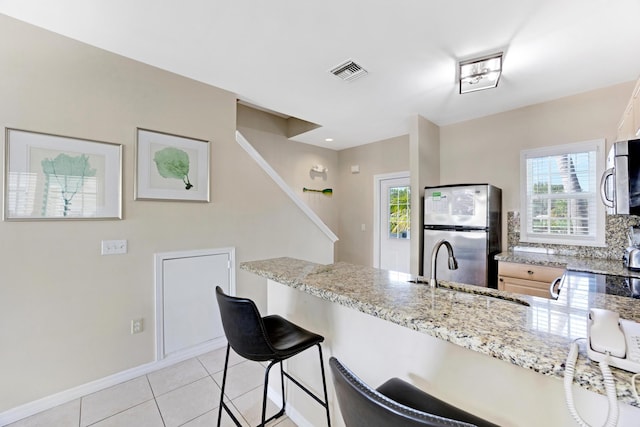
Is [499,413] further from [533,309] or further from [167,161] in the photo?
[167,161]

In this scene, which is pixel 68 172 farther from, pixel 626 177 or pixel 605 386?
pixel 626 177

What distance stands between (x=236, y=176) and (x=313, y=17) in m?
1.70

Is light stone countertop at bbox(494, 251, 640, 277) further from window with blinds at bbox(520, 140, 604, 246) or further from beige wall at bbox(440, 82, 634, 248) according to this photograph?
beige wall at bbox(440, 82, 634, 248)

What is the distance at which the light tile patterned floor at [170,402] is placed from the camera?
1.79m

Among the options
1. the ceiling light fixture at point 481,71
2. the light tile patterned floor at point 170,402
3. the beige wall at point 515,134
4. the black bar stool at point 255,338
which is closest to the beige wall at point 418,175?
the beige wall at point 515,134

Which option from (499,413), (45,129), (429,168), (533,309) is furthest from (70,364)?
(429,168)

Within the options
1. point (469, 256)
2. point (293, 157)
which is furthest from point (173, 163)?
point (469, 256)

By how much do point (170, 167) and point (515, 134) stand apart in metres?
3.86

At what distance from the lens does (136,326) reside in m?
2.31

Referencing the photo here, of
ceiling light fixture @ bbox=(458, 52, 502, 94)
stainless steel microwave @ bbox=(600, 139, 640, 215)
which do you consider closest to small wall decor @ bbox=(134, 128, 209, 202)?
ceiling light fixture @ bbox=(458, 52, 502, 94)

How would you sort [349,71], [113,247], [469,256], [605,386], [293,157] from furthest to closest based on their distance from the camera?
[293,157] < [469,256] < [349,71] < [113,247] < [605,386]

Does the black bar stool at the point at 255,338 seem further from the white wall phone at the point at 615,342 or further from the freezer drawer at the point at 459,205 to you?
the freezer drawer at the point at 459,205

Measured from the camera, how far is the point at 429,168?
369cm

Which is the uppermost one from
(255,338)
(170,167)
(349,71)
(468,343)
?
(349,71)
